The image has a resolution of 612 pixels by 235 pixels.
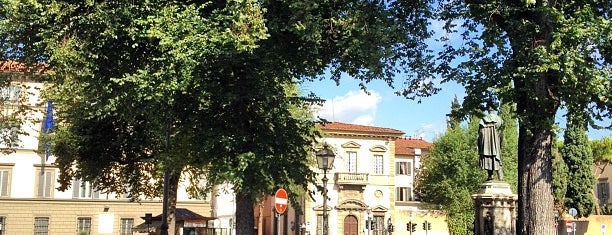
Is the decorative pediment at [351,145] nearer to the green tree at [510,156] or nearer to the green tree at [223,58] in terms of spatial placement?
the green tree at [510,156]

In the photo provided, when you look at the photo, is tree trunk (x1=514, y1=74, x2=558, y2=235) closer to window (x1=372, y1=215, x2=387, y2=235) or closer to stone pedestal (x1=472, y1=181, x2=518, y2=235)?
stone pedestal (x1=472, y1=181, x2=518, y2=235)

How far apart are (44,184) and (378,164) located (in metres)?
25.9

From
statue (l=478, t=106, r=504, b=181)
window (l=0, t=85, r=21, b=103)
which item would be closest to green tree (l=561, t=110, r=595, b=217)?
statue (l=478, t=106, r=504, b=181)

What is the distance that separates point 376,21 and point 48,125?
71.4 feet

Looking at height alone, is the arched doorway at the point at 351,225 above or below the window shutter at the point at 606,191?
below

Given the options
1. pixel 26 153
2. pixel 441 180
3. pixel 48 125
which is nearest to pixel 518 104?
pixel 48 125

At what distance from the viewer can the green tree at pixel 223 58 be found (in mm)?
13469

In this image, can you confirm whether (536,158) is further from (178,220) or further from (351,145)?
(351,145)

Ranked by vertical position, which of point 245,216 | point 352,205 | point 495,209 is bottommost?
point 245,216

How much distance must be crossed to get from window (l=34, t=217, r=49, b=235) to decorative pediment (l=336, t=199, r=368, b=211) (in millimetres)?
21523

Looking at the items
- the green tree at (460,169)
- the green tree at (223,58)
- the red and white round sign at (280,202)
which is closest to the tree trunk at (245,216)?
the green tree at (223,58)

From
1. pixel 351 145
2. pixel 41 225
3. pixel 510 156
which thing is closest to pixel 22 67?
pixel 41 225

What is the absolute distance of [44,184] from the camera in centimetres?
4431

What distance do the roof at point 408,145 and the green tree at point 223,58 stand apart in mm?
44935
